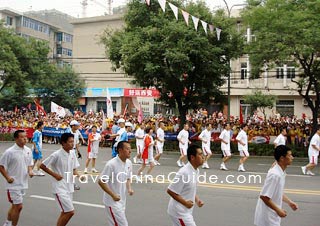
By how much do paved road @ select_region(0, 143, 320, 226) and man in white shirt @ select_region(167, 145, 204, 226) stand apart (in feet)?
8.08

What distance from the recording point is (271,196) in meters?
4.75

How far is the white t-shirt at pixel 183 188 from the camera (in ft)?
16.3

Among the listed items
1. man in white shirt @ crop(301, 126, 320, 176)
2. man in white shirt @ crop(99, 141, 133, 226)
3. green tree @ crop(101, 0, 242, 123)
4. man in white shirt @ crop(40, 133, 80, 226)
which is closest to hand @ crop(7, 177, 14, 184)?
man in white shirt @ crop(40, 133, 80, 226)

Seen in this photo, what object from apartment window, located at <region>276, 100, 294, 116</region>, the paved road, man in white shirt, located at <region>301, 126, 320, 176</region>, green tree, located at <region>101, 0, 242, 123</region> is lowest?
the paved road

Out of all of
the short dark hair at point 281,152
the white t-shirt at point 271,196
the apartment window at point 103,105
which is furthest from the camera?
the apartment window at point 103,105

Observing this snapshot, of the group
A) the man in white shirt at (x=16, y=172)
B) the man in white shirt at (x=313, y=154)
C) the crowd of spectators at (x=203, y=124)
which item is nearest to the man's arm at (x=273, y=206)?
the man in white shirt at (x=16, y=172)

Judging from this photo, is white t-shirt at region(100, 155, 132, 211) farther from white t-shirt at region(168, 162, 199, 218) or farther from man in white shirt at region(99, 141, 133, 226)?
white t-shirt at region(168, 162, 199, 218)

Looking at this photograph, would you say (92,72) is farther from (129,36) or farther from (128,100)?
(129,36)

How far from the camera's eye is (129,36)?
21.0 meters

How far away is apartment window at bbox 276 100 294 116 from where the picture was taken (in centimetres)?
4056

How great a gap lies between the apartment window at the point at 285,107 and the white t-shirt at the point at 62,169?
1434 inches

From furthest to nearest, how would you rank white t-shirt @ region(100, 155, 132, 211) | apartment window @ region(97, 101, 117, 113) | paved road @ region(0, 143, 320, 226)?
apartment window @ region(97, 101, 117, 113), paved road @ region(0, 143, 320, 226), white t-shirt @ region(100, 155, 132, 211)

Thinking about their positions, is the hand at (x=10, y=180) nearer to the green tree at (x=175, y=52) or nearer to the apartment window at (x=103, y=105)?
the green tree at (x=175, y=52)

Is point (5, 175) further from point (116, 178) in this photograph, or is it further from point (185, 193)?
point (185, 193)
